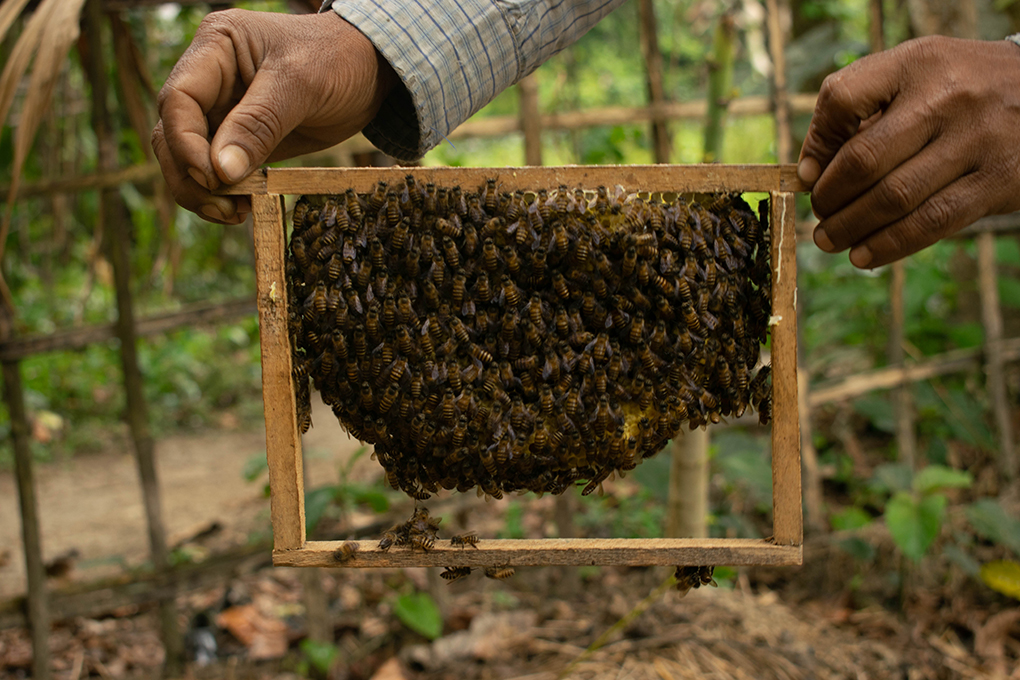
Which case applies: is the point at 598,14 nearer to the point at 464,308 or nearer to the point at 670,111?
the point at 464,308

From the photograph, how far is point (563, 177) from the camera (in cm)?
213

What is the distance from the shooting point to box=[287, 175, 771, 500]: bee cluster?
216 cm

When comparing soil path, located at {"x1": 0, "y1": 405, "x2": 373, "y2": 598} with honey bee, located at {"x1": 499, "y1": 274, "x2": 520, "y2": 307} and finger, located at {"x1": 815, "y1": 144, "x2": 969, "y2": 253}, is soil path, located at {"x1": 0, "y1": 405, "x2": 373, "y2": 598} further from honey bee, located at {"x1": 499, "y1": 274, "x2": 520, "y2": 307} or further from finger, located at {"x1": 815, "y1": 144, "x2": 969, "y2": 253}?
finger, located at {"x1": 815, "y1": 144, "x2": 969, "y2": 253}

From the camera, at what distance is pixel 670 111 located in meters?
5.17

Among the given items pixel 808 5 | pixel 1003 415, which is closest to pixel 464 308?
pixel 1003 415

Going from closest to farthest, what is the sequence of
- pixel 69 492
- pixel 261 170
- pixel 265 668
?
pixel 261 170 < pixel 265 668 < pixel 69 492

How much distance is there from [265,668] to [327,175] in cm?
414

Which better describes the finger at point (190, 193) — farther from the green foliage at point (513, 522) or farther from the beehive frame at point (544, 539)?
the green foliage at point (513, 522)

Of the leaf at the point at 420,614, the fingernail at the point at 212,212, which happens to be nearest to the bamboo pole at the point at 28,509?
the leaf at the point at 420,614

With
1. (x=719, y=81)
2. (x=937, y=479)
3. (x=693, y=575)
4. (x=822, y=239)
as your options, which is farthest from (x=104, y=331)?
(x=937, y=479)

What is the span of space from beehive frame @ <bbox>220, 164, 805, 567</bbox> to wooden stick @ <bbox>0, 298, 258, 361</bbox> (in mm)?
2705

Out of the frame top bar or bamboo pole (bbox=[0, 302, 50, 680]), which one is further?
bamboo pole (bbox=[0, 302, 50, 680])

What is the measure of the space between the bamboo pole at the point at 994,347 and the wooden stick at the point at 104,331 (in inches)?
223

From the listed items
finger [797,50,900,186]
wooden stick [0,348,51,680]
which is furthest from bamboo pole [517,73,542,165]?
wooden stick [0,348,51,680]
